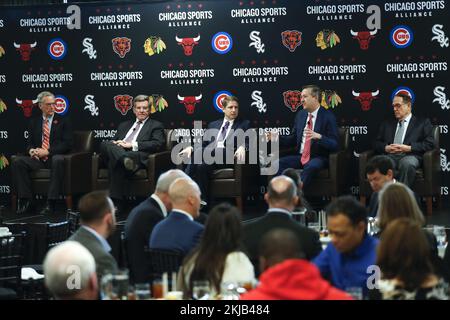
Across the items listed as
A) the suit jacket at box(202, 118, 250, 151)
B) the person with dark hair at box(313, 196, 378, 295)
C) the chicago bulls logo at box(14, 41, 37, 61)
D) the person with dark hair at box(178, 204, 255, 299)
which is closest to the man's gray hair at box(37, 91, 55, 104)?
the chicago bulls logo at box(14, 41, 37, 61)

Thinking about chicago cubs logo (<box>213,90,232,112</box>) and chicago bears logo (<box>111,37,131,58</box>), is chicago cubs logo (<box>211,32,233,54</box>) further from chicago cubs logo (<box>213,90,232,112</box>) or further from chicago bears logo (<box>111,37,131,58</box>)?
chicago bears logo (<box>111,37,131,58</box>)

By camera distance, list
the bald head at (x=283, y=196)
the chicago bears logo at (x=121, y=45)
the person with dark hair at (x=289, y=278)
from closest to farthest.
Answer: the person with dark hair at (x=289, y=278) < the bald head at (x=283, y=196) < the chicago bears logo at (x=121, y=45)

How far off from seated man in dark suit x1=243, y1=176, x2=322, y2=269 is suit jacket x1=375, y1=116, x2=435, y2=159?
184 inches

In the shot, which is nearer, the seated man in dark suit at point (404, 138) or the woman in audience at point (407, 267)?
the woman in audience at point (407, 267)

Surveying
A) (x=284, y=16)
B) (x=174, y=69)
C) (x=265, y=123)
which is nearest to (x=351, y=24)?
(x=284, y=16)

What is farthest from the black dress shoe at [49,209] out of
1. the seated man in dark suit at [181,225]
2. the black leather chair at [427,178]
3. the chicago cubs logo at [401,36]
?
the seated man in dark suit at [181,225]

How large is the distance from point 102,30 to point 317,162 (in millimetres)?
3550

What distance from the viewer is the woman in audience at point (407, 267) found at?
3.74m

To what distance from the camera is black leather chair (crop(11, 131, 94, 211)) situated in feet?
36.1

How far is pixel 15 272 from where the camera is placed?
6.87 metres

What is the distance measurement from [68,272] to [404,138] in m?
7.23

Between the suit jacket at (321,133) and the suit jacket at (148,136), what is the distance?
4.90 ft

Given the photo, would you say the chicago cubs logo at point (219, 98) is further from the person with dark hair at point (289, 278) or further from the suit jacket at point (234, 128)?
the person with dark hair at point (289, 278)
